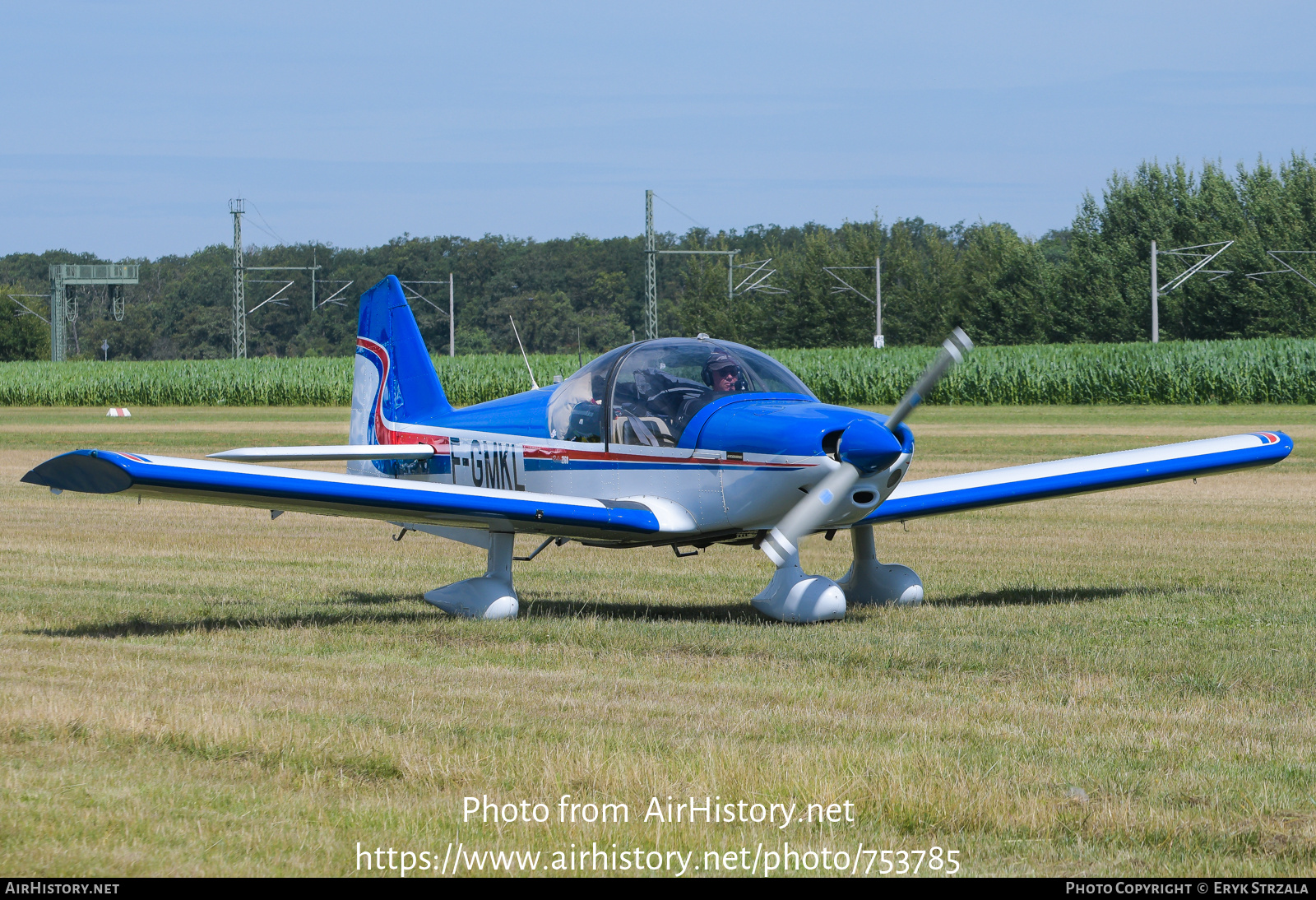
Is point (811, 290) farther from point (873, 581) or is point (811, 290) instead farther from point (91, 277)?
point (873, 581)

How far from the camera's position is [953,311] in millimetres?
88875

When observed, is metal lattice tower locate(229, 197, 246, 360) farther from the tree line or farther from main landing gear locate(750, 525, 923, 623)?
main landing gear locate(750, 525, 923, 623)

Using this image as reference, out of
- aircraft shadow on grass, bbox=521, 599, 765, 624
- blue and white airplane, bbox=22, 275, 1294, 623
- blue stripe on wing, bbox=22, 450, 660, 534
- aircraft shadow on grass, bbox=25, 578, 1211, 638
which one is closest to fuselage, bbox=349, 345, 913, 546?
blue and white airplane, bbox=22, 275, 1294, 623

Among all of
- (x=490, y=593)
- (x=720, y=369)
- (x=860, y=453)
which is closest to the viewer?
(x=860, y=453)

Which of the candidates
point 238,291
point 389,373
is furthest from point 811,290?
point 389,373

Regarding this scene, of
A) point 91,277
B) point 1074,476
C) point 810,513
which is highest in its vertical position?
point 91,277

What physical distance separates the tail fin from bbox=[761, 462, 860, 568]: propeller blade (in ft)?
11.8

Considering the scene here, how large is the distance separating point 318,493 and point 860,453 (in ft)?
10.9

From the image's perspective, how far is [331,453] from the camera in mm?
11086

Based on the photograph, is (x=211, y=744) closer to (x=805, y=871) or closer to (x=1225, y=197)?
(x=805, y=871)

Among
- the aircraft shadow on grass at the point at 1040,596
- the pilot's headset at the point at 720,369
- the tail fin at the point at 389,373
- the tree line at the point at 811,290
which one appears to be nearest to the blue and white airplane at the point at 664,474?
the pilot's headset at the point at 720,369

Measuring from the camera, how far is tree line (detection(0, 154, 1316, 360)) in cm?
7444

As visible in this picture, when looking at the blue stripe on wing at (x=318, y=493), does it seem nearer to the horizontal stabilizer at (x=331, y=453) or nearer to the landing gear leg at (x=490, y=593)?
the landing gear leg at (x=490, y=593)

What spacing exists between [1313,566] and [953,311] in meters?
77.7
